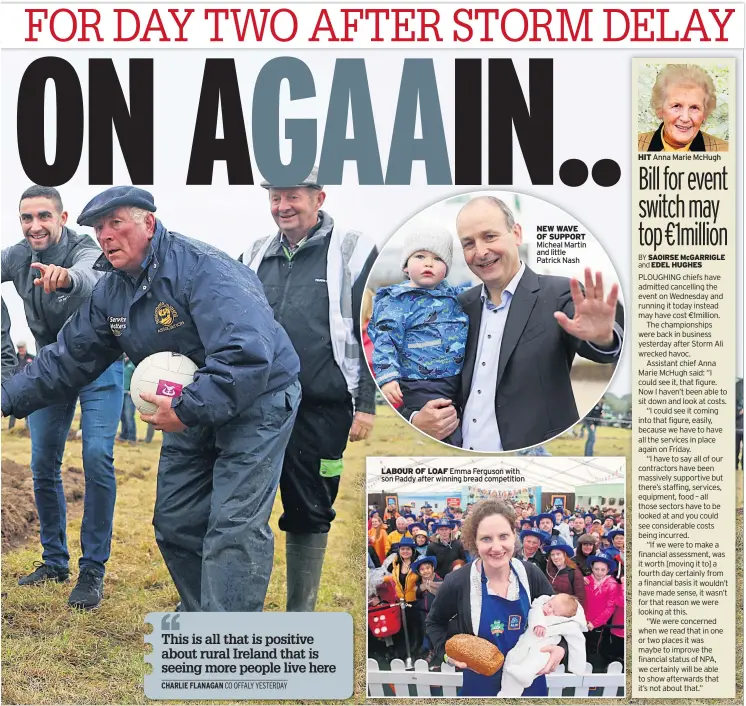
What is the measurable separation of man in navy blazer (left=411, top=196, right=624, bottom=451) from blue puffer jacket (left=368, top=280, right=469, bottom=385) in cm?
9

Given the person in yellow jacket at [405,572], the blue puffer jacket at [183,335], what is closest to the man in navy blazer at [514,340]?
the person in yellow jacket at [405,572]

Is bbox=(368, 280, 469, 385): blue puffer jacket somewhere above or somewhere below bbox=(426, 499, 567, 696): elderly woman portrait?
above

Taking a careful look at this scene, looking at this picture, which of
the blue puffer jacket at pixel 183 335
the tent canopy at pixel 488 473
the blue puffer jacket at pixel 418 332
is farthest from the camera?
the tent canopy at pixel 488 473

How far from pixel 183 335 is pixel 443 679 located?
2.60m

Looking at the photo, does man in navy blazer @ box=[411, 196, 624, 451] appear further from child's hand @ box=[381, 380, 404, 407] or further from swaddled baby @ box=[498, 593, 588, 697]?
swaddled baby @ box=[498, 593, 588, 697]

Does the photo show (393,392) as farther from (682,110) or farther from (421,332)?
(682,110)

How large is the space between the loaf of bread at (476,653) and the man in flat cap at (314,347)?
0.91 m

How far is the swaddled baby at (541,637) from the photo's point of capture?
6.57m

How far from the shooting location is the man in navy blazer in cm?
650

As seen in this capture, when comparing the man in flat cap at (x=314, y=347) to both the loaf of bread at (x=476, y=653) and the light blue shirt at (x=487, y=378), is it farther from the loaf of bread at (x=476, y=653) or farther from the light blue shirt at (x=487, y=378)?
the loaf of bread at (x=476, y=653)

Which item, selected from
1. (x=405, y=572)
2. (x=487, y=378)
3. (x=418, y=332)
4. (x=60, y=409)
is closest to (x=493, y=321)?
(x=487, y=378)

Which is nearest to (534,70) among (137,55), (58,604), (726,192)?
(726,192)

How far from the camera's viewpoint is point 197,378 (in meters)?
5.98

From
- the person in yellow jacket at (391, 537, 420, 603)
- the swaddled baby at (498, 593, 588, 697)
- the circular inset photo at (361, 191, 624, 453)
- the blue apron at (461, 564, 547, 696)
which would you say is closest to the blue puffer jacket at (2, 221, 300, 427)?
the circular inset photo at (361, 191, 624, 453)
